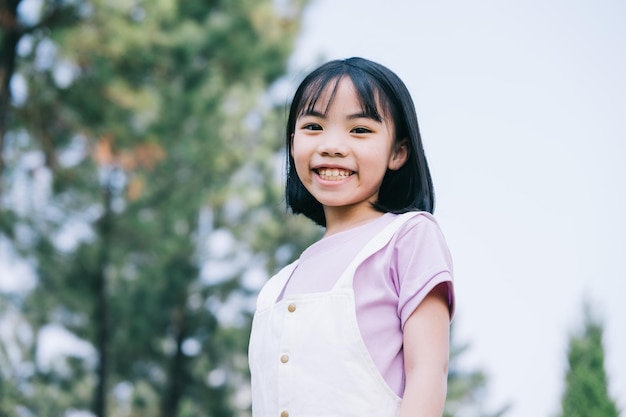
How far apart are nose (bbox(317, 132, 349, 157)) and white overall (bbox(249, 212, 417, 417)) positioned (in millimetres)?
167

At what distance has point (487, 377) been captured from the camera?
16406mm

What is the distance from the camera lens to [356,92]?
1.57m

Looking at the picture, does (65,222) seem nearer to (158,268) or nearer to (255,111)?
(158,268)

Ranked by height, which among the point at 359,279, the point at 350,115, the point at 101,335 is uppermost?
the point at 350,115

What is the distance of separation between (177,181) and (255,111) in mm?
2766

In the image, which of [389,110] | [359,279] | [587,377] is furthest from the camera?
[587,377]

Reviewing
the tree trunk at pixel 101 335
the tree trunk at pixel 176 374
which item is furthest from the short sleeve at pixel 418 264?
the tree trunk at pixel 176 374

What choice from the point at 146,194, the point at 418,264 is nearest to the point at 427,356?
the point at 418,264

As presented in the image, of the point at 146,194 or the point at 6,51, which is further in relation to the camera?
the point at 146,194

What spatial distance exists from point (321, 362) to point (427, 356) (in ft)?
0.59

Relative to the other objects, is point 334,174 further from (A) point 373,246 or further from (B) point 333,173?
(A) point 373,246

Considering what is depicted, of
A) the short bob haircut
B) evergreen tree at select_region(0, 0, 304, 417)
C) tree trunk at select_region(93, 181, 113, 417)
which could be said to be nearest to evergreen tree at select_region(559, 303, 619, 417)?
the short bob haircut

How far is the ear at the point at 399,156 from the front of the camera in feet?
5.32

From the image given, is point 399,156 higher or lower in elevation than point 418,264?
higher
